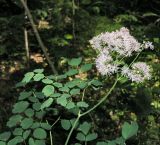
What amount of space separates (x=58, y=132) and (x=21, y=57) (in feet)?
7.41

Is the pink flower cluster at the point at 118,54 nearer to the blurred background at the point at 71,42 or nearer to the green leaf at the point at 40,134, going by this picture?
the green leaf at the point at 40,134

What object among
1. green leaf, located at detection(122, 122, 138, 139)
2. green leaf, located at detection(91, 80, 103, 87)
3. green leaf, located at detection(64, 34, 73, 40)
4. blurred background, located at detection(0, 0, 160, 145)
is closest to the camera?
green leaf, located at detection(122, 122, 138, 139)

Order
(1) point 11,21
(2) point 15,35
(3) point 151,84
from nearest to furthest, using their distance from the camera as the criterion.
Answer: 1. (3) point 151,84
2. (1) point 11,21
3. (2) point 15,35

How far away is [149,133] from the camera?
11.2 ft

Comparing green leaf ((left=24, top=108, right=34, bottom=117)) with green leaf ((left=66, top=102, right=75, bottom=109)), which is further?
green leaf ((left=24, top=108, right=34, bottom=117))

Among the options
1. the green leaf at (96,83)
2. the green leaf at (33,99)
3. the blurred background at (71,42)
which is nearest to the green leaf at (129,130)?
the green leaf at (96,83)

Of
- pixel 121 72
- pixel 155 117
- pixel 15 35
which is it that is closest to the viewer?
pixel 121 72

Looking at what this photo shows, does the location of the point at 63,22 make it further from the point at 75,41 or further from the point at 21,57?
the point at 21,57

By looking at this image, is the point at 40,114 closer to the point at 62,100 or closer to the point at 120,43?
the point at 62,100

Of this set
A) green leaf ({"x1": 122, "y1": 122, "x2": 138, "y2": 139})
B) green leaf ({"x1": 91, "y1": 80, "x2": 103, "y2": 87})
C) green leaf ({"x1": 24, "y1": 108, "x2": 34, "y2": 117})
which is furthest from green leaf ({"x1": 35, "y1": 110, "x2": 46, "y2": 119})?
green leaf ({"x1": 122, "y1": 122, "x2": 138, "y2": 139})

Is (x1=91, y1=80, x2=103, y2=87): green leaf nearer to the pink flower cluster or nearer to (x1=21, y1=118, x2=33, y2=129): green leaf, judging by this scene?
the pink flower cluster

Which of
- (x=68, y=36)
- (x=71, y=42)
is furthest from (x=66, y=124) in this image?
(x=71, y=42)

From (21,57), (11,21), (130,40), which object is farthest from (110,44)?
(21,57)

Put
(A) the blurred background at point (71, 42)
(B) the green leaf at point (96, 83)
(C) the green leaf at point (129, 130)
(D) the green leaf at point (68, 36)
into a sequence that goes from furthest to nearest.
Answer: (D) the green leaf at point (68, 36) → (A) the blurred background at point (71, 42) → (B) the green leaf at point (96, 83) → (C) the green leaf at point (129, 130)
